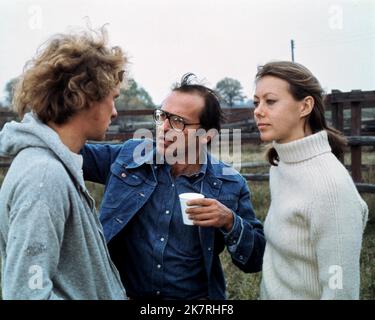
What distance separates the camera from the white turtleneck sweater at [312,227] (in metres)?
1.69

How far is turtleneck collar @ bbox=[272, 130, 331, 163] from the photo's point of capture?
1.92 meters

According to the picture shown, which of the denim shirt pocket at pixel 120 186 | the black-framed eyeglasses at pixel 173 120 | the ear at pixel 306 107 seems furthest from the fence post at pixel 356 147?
the denim shirt pocket at pixel 120 186

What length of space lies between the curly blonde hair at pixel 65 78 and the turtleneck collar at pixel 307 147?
2.63ft

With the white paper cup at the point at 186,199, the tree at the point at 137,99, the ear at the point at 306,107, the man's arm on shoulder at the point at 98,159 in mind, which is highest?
the tree at the point at 137,99

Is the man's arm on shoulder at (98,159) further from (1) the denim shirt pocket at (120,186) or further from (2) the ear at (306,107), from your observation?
(2) the ear at (306,107)

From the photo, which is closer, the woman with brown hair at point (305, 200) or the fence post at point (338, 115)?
the woman with brown hair at point (305, 200)

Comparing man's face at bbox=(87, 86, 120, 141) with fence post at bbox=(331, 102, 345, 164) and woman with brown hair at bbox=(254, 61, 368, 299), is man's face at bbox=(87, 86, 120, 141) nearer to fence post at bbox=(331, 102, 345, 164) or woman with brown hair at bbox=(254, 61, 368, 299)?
woman with brown hair at bbox=(254, 61, 368, 299)

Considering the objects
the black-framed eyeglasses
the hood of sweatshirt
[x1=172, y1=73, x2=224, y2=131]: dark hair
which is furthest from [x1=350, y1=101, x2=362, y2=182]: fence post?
the hood of sweatshirt

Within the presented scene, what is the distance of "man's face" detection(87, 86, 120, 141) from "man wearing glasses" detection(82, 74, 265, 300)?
57 centimetres

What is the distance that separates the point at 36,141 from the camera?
4.83 feet

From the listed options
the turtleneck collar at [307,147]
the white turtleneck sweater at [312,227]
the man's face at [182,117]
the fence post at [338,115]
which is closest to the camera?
the white turtleneck sweater at [312,227]
